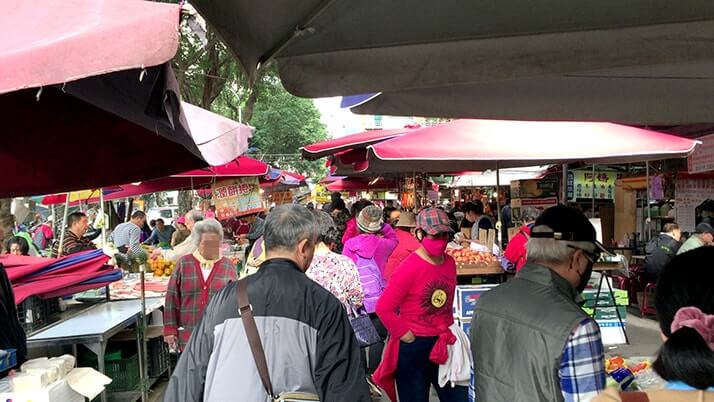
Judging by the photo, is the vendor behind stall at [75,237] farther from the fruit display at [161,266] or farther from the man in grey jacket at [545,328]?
the man in grey jacket at [545,328]

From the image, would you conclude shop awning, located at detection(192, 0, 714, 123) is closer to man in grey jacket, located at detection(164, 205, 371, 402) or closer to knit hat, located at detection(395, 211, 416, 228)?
man in grey jacket, located at detection(164, 205, 371, 402)

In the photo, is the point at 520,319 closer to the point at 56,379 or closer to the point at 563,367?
the point at 563,367

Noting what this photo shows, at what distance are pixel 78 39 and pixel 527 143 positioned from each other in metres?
3.30

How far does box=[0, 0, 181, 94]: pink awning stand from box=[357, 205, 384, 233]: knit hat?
17.0 feet

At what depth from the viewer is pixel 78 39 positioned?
59.4 inches

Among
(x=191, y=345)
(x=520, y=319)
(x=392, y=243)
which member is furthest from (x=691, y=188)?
(x=191, y=345)

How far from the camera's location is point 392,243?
7109mm

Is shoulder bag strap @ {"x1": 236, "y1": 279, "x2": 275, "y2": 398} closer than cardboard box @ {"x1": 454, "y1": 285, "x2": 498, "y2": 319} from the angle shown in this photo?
Yes

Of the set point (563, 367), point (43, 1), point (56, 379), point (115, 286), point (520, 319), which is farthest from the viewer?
point (115, 286)

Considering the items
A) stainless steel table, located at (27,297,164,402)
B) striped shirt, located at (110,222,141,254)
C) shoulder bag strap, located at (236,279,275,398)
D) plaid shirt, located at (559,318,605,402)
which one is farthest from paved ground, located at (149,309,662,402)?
striped shirt, located at (110,222,141,254)

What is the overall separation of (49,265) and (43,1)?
393 centimetres

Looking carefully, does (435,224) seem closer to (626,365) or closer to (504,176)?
(626,365)

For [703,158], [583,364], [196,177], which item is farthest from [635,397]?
[703,158]

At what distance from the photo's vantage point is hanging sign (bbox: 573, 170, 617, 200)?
11.5 m
